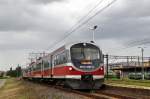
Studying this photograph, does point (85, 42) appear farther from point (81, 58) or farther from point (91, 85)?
point (91, 85)

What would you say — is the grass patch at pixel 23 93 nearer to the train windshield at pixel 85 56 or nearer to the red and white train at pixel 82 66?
the red and white train at pixel 82 66

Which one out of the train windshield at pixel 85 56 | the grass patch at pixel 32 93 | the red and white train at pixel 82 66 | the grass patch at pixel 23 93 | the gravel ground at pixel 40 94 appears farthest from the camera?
the train windshield at pixel 85 56

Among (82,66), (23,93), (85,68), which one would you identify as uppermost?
(82,66)

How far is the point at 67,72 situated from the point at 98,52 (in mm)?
2721

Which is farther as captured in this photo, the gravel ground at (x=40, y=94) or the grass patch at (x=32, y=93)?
the grass patch at (x=32, y=93)

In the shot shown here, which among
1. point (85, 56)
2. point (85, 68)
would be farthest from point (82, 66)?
point (85, 56)

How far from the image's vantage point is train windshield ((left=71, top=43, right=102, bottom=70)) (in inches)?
961

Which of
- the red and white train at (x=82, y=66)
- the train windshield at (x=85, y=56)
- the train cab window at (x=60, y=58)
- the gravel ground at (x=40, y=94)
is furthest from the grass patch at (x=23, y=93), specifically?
the train windshield at (x=85, y=56)

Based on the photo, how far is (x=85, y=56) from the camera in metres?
24.9

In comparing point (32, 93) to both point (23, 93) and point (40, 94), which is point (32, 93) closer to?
point (40, 94)

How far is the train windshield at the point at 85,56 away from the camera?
80.1 feet

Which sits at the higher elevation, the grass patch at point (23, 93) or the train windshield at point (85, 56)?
the train windshield at point (85, 56)

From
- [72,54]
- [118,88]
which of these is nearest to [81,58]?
[72,54]

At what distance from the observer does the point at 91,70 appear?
24.4 meters
